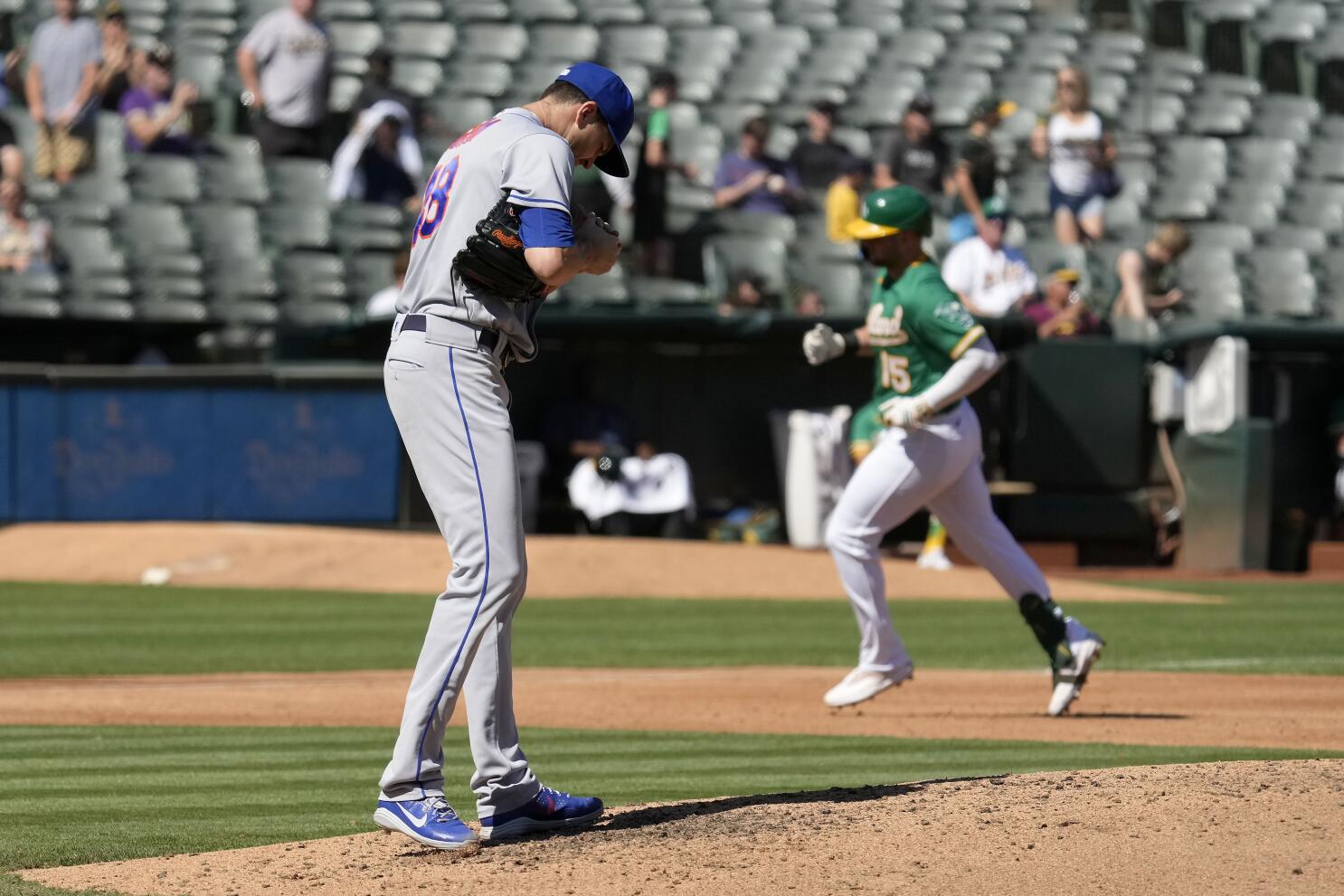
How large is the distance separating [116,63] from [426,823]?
14268 mm

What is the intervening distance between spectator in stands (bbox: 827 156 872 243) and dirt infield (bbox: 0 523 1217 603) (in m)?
3.80

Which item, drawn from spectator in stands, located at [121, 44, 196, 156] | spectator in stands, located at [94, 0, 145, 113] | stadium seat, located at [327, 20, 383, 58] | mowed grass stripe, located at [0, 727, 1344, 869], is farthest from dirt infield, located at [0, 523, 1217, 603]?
stadium seat, located at [327, 20, 383, 58]

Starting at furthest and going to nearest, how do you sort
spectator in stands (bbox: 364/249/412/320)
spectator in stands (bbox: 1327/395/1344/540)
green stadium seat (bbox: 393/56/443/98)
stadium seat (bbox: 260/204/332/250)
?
1. green stadium seat (bbox: 393/56/443/98)
2. stadium seat (bbox: 260/204/332/250)
3. spectator in stands (bbox: 1327/395/1344/540)
4. spectator in stands (bbox: 364/249/412/320)

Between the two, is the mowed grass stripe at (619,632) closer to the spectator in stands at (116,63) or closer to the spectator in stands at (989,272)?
the spectator in stands at (989,272)

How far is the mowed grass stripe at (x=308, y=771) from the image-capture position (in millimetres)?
5496

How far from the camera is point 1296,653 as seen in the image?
35.7 feet

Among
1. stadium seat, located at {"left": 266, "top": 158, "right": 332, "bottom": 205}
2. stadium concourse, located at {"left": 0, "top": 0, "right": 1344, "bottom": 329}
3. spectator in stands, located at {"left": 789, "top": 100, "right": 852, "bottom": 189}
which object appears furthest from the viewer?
spectator in stands, located at {"left": 789, "top": 100, "right": 852, "bottom": 189}

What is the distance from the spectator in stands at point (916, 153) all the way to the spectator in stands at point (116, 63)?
6.53 m

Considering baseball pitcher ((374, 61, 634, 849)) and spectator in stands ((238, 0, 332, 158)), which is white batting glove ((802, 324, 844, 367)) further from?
spectator in stands ((238, 0, 332, 158))

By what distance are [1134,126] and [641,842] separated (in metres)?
17.8

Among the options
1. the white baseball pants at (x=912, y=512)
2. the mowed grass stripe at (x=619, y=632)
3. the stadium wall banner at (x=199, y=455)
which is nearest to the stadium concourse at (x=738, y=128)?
the stadium wall banner at (x=199, y=455)

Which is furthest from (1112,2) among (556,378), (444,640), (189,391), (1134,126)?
(444,640)

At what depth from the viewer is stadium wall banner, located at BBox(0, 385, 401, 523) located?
1498 centimetres

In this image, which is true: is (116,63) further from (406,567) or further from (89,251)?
(406,567)
